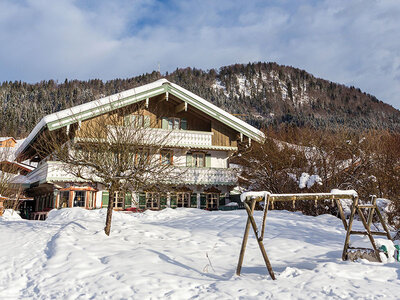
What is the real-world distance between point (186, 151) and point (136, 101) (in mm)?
4963

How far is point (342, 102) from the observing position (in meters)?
191

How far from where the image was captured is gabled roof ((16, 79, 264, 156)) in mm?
20375

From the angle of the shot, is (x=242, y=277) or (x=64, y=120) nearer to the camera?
(x=242, y=277)

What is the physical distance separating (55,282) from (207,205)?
17.9 meters

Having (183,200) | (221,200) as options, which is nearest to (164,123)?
(183,200)

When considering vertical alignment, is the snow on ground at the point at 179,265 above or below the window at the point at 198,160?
below

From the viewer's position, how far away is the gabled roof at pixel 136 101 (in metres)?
20.4

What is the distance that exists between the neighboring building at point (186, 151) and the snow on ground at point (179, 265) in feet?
29.7

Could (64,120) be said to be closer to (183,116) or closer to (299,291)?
(183,116)

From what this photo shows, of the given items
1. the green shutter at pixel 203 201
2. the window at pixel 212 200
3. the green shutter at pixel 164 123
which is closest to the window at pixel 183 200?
the green shutter at pixel 203 201

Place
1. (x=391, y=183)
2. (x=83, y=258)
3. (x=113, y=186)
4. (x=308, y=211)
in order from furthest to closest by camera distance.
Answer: (x=308, y=211)
(x=391, y=183)
(x=113, y=186)
(x=83, y=258)

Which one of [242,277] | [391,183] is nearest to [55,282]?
[242,277]

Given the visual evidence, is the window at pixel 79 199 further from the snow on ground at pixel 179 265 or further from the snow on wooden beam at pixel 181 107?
the snow on ground at pixel 179 265

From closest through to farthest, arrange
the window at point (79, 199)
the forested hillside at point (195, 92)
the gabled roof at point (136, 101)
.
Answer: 1. the gabled roof at point (136, 101)
2. the window at point (79, 199)
3. the forested hillside at point (195, 92)
